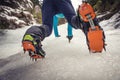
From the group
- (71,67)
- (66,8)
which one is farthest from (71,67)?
(66,8)

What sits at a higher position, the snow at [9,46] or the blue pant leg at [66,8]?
the blue pant leg at [66,8]

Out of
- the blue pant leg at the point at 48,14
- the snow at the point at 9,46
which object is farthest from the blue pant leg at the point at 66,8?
the snow at the point at 9,46

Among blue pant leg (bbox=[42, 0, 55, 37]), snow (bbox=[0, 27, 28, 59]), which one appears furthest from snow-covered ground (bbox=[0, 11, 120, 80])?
snow (bbox=[0, 27, 28, 59])

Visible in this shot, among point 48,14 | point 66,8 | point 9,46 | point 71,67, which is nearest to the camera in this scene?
point 71,67

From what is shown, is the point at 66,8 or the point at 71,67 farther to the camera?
the point at 66,8

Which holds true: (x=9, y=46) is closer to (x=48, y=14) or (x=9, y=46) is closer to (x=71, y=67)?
(x=48, y=14)

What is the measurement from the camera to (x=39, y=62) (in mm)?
3195

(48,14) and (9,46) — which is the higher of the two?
(48,14)

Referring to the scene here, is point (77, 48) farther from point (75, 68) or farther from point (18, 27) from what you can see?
point (18, 27)

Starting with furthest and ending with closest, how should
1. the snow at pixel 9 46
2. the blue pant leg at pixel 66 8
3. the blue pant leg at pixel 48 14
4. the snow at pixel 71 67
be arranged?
1. the snow at pixel 9 46
2. the blue pant leg at pixel 48 14
3. the blue pant leg at pixel 66 8
4. the snow at pixel 71 67

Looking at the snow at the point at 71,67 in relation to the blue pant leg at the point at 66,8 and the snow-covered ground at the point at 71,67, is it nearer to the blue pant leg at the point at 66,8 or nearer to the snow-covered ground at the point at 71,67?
the snow-covered ground at the point at 71,67

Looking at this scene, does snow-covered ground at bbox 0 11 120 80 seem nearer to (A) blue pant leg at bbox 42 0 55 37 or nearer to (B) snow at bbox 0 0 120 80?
(B) snow at bbox 0 0 120 80

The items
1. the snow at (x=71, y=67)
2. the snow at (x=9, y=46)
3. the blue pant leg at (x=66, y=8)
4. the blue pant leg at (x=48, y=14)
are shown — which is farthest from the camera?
the snow at (x=9, y=46)

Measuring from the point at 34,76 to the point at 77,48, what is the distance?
1258 millimetres
